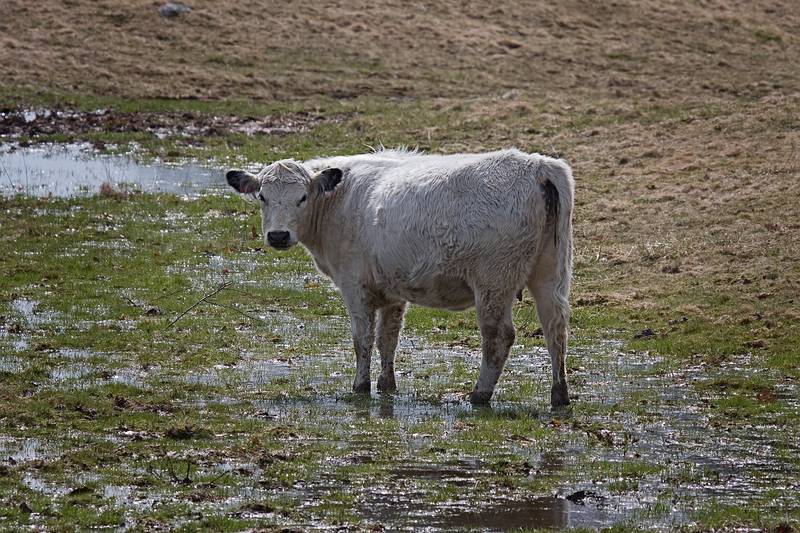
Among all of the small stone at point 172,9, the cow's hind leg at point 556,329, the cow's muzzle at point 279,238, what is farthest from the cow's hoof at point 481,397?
the small stone at point 172,9

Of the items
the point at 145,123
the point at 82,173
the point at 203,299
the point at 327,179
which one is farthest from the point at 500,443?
the point at 145,123

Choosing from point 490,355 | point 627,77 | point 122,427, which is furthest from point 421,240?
point 627,77

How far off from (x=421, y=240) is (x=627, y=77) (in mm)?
27240

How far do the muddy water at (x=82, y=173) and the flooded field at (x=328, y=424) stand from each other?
636 cm

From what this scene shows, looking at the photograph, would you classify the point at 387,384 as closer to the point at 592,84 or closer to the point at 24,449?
the point at 24,449

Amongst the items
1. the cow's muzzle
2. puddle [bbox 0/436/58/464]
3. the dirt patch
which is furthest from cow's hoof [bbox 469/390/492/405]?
the dirt patch

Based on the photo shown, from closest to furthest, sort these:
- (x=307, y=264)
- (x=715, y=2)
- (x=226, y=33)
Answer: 1. (x=307, y=264)
2. (x=226, y=33)
3. (x=715, y=2)

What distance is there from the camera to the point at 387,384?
1409 centimetres

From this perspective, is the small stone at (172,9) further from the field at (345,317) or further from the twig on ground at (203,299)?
the twig on ground at (203,299)

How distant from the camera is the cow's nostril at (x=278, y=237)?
14203 millimetres

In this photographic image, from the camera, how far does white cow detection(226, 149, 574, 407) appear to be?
13.0 meters

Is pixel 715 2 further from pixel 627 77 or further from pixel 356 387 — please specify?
pixel 356 387

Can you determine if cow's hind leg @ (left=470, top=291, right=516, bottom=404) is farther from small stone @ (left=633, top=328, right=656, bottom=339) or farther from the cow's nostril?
small stone @ (left=633, top=328, right=656, bottom=339)

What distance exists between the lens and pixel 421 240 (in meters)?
13.5
